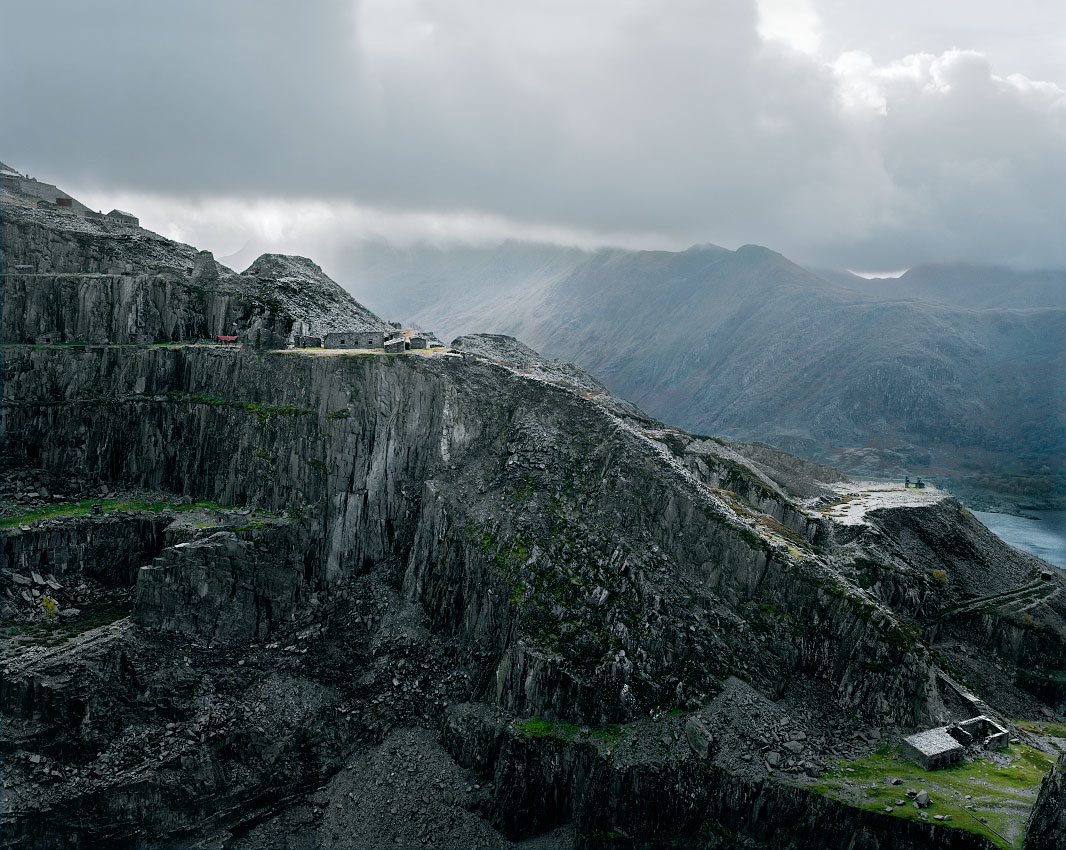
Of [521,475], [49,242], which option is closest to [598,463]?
[521,475]

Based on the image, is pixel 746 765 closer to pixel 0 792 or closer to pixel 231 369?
pixel 0 792

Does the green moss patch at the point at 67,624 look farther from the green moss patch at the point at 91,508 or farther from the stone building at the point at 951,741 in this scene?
the stone building at the point at 951,741

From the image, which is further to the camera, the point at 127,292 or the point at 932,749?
the point at 127,292

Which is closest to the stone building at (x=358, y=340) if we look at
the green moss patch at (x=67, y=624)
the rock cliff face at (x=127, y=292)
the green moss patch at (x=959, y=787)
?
the rock cliff face at (x=127, y=292)

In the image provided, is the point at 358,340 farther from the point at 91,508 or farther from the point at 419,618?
the point at 419,618

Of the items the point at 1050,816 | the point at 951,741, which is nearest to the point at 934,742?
the point at 951,741
